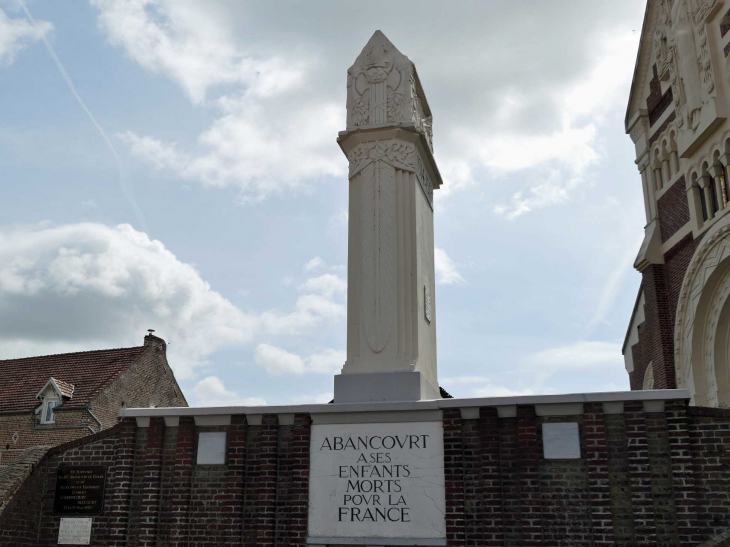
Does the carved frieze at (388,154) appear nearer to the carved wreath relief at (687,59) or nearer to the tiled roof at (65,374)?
the carved wreath relief at (687,59)

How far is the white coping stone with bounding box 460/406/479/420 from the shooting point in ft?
31.1

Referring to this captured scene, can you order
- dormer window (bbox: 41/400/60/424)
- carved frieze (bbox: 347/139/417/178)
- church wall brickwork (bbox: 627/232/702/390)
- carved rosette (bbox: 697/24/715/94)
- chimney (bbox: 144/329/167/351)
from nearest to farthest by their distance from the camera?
carved frieze (bbox: 347/139/417/178) < carved rosette (bbox: 697/24/715/94) < church wall brickwork (bbox: 627/232/702/390) < dormer window (bbox: 41/400/60/424) < chimney (bbox: 144/329/167/351)

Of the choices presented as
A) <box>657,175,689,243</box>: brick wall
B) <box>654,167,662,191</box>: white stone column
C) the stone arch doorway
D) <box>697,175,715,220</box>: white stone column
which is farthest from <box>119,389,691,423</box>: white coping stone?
<box>654,167,662,191</box>: white stone column

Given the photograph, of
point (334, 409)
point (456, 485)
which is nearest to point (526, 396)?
point (456, 485)

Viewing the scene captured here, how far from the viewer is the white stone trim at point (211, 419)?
10398mm

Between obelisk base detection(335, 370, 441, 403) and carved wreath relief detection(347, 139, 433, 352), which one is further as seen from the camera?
carved wreath relief detection(347, 139, 433, 352)

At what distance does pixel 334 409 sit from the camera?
9.96 meters

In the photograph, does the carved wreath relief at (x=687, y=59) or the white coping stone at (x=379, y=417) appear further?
the carved wreath relief at (x=687, y=59)

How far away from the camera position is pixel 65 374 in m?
31.0

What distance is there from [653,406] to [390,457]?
3.42m

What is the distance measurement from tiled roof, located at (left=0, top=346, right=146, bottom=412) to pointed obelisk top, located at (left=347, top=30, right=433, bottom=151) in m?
20.9

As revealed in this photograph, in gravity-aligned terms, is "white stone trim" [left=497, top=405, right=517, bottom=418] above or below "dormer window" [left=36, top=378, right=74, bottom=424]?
below

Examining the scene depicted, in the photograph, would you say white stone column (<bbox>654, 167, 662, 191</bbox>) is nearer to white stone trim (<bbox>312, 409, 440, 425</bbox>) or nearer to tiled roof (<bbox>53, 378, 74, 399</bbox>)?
white stone trim (<bbox>312, 409, 440, 425</bbox>)

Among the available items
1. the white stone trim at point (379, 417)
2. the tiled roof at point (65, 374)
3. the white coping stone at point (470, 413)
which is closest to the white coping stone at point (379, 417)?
the white stone trim at point (379, 417)
